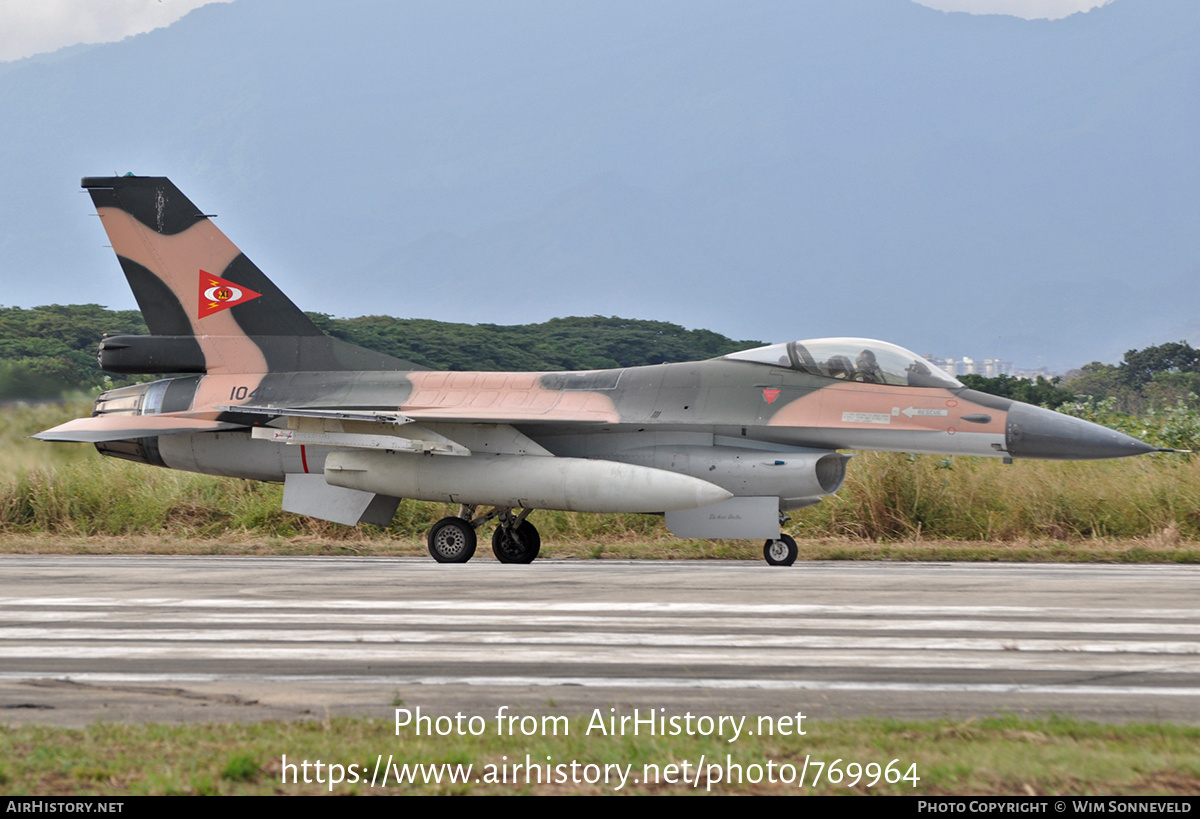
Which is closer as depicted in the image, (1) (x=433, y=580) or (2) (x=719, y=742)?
(2) (x=719, y=742)

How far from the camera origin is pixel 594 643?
758 cm

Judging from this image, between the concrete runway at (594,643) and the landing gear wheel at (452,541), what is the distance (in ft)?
5.20

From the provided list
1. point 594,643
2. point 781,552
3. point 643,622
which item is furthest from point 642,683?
point 781,552

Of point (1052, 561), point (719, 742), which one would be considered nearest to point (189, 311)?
point (1052, 561)

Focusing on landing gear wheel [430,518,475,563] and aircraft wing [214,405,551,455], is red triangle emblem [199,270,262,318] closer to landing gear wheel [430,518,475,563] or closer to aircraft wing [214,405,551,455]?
aircraft wing [214,405,551,455]

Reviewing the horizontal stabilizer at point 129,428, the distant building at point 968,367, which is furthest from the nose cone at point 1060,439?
the horizontal stabilizer at point 129,428

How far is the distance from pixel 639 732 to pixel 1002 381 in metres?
21.6

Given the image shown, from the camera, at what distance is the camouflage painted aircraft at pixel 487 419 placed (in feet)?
41.5

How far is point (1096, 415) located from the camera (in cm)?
2097

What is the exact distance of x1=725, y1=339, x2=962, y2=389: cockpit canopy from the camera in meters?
12.9

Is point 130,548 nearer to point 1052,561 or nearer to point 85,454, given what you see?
point 85,454

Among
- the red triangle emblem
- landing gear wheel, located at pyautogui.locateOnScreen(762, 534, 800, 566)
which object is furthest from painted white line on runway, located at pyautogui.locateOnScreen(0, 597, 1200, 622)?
the red triangle emblem

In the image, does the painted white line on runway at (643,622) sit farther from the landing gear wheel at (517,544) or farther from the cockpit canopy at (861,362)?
the landing gear wheel at (517,544)

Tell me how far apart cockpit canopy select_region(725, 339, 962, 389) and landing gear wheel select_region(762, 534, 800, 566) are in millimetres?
1893
